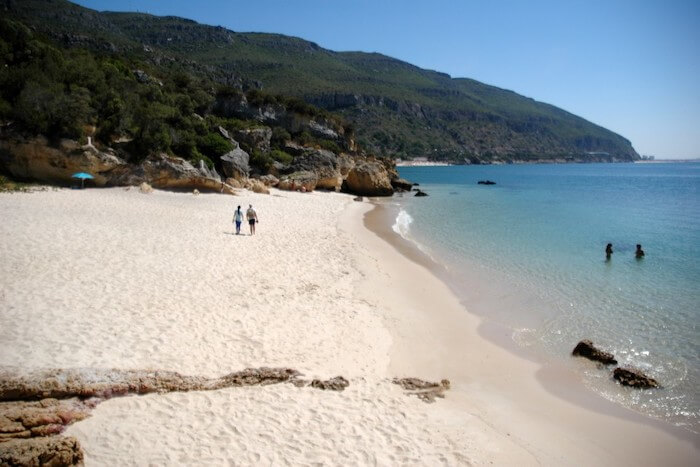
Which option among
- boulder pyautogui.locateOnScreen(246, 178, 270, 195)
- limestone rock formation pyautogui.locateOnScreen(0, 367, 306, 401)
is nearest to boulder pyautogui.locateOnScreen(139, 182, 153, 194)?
boulder pyautogui.locateOnScreen(246, 178, 270, 195)

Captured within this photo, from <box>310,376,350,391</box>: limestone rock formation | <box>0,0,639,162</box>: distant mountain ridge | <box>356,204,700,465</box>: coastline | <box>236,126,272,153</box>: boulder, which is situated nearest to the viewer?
<box>356,204,700,465</box>: coastline

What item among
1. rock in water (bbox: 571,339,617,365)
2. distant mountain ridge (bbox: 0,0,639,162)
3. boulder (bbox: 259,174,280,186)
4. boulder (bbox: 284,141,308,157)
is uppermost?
distant mountain ridge (bbox: 0,0,639,162)

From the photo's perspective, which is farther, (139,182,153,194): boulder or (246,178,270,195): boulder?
(246,178,270,195): boulder

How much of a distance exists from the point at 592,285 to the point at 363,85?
117 meters

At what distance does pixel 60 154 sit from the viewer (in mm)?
22031

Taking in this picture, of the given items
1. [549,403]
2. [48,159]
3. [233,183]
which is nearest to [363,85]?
[233,183]

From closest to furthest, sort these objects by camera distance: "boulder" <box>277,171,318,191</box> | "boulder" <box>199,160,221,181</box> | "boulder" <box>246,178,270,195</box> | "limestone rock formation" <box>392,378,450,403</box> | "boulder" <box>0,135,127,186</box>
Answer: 1. "limestone rock formation" <box>392,378,450,403</box>
2. "boulder" <box>0,135,127,186</box>
3. "boulder" <box>199,160,221,181</box>
4. "boulder" <box>246,178,270,195</box>
5. "boulder" <box>277,171,318,191</box>

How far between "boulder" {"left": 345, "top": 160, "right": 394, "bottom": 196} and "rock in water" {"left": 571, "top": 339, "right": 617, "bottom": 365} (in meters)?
31.5

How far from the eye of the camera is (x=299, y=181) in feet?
112

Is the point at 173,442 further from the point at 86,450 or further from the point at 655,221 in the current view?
the point at 655,221

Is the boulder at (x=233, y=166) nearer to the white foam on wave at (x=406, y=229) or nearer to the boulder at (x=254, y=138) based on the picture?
the boulder at (x=254, y=138)

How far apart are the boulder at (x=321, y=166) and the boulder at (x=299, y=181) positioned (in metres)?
0.84

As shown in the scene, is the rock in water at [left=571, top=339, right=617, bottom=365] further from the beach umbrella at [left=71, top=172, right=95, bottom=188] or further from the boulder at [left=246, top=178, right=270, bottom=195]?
the beach umbrella at [left=71, top=172, right=95, bottom=188]

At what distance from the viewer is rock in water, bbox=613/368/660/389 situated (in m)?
7.41
